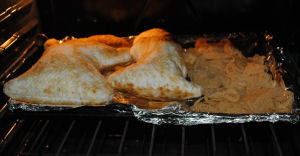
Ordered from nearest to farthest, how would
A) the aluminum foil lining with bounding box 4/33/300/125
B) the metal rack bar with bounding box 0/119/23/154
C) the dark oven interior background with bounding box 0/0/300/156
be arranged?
the aluminum foil lining with bounding box 4/33/300/125
the metal rack bar with bounding box 0/119/23/154
the dark oven interior background with bounding box 0/0/300/156

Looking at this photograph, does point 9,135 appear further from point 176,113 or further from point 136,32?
point 136,32

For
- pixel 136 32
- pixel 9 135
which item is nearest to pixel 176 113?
pixel 9 135

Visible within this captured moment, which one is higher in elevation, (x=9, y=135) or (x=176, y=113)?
(x=176, y=113)

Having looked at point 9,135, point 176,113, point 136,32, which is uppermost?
point 136,32

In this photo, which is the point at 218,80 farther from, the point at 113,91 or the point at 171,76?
the point at 113,91

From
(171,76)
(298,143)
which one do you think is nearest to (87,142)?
(171,76)

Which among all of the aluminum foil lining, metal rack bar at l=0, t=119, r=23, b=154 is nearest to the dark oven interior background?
metal rack bar at l=0, t=119, r=23, b=154

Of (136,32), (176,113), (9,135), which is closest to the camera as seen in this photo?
(176,113)

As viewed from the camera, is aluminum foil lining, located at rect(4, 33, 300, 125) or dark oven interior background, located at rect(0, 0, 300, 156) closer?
aluminum foil lining, located at rect(4, 33, 300, 125)

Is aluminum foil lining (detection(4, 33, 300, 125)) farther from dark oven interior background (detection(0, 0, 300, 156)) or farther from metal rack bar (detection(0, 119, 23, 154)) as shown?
dark oven interior background (detection(0, 0, 300, 156))
